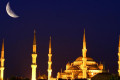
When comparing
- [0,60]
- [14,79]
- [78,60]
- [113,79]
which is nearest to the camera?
[113,79]

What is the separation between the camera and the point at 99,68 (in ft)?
152

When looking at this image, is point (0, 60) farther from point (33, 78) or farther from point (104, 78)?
point (104, 78)

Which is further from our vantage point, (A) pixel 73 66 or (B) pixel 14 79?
(A) pixel 73 66

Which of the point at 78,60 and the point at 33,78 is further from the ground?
the point at 78,60

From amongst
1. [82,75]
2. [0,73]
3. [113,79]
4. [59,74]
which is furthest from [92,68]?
[113,79]

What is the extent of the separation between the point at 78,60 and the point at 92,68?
4.25m

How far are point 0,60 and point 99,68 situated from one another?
15019 millimetres

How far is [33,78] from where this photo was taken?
110 ft

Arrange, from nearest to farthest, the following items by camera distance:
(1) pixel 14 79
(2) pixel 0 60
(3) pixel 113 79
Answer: (3) pixel 113 79, (1) pixel 14 79, (2) pixel 0 60

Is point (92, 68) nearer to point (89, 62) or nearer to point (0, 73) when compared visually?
point (89, 62)

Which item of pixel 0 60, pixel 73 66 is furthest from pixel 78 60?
pixel 0 60

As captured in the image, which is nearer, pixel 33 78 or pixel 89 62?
pixel 33 78

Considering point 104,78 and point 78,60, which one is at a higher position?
point 78,60

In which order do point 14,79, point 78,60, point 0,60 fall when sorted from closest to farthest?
point 14,79
point 0,60
point 78,60
